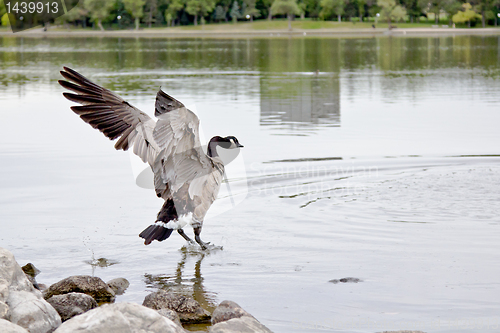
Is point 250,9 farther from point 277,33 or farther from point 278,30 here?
point 277,33

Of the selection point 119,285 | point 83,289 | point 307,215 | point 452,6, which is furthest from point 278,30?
point 83,289

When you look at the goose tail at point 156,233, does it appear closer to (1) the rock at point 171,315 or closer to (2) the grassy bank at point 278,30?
(1) the rock at point 171,315

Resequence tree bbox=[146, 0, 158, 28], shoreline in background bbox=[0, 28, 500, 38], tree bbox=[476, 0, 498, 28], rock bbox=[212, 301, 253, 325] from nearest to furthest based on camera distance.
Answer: rock bbox=[212, 301, 253, 325] < shoreline in background bbox=[0, 28, 500, 38] < tree bbox=[476, 0, 498, 28] < tree bbox=[146, 0, 158, 28]

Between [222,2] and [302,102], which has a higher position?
[222,2]

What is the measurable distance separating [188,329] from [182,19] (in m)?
121

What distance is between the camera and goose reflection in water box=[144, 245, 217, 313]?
575 cm

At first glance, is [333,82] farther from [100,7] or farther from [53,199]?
A: [100,7]

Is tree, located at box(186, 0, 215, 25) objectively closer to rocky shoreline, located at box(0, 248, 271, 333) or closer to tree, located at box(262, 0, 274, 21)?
tree, located at box(262, 0, 274, 21)

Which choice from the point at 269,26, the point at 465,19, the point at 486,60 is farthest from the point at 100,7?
the point at 486,60

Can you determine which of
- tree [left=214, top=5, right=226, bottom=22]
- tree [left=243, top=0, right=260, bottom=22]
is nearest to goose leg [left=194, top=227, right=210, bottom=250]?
tree [left=243, top=0, right=260, bottom=22]

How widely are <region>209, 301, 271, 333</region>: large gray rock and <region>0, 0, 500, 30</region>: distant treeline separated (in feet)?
339

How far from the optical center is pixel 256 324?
4.67m

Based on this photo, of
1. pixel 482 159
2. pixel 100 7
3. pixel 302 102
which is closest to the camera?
pixel 482 159

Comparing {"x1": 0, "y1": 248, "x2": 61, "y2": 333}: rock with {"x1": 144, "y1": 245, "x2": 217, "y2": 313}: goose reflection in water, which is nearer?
{"x1": 0, "y1": 248, "x2": 61, "y2": 333}: rock
